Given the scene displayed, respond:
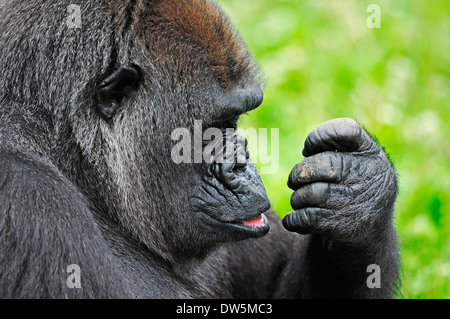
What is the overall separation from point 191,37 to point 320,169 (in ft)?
3.30

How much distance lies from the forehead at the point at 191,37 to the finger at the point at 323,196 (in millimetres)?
722

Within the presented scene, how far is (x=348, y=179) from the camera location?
401 centimetres

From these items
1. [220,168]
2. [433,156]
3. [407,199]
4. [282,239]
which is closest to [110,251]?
[220,168]

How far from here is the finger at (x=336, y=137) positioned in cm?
400

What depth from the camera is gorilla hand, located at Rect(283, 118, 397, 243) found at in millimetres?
3957

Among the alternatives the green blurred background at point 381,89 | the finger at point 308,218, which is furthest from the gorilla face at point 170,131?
the green blurred background at point 381,89

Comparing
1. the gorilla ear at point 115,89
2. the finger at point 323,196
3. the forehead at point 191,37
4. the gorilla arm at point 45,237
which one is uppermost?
the forehead at point 191,37

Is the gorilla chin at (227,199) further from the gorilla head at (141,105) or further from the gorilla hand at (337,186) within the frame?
the gorilla hand at (337,186)

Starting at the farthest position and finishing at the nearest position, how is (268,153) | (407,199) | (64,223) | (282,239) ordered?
1. (268,153)
2. (407,199)
3. (282,239)
4. (64,223)

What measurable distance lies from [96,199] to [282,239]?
5.99ft

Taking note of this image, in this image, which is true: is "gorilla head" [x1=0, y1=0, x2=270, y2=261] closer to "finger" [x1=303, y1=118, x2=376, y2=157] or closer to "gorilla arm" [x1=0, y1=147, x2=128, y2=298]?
"gorilla arm" [x1=0, y1=147, x2=128, y2=298]

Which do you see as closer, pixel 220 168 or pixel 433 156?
pixel 220 168

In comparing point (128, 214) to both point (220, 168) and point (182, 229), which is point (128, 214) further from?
point (220, 168)
